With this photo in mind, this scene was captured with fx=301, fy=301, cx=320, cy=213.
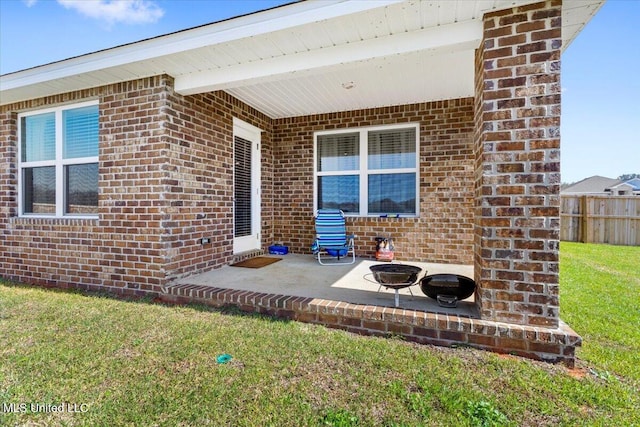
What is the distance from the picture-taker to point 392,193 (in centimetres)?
550

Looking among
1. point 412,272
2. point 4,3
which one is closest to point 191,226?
point 412,272

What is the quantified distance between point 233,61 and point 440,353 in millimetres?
3576

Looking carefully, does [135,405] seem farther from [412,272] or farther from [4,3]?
[4,3]

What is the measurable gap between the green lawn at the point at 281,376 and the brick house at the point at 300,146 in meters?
0.47

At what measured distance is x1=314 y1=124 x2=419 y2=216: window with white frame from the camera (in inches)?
212

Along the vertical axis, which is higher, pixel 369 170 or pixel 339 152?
pixel 339 152

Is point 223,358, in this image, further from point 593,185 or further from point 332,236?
point 593,185

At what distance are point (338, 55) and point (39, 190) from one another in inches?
194

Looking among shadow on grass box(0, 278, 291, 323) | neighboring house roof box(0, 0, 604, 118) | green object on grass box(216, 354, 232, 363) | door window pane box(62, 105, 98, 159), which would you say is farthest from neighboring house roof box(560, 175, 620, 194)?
door window pane box(62, 105, 98, 159)

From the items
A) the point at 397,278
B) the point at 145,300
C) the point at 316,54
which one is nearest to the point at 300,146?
the point at 316,54

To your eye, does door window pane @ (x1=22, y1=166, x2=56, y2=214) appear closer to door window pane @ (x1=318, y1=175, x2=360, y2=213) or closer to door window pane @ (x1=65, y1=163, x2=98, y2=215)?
door window pane @ (x1=65, y1=163, x2=98, y2=215)

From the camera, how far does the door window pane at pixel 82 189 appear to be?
4184 millimetres

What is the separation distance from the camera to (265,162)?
595 cm

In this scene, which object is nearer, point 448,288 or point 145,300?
point 448,288
